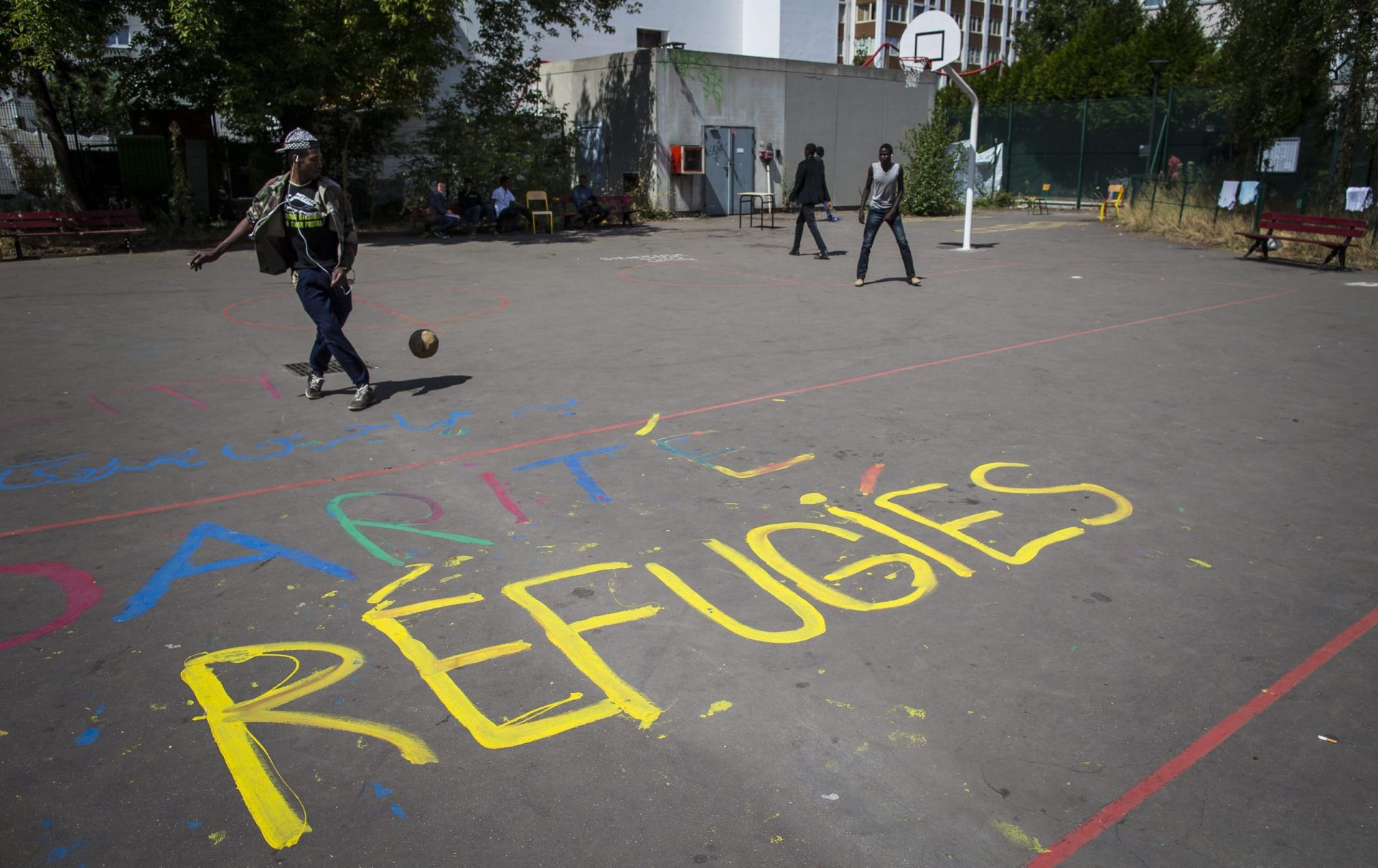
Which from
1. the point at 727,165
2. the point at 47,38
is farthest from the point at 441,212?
the point at 727,165

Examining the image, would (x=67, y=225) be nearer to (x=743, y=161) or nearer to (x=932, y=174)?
(x=743, y=161)

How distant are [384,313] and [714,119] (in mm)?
17616

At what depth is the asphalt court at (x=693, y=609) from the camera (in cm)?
290

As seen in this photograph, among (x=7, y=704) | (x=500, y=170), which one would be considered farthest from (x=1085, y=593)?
(x=500, y=170)

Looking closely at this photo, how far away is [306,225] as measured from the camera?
22.9 feet

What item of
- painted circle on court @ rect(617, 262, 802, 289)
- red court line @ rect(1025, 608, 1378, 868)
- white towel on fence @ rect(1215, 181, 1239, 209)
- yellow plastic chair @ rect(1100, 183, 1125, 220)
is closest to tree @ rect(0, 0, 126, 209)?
painted circle on court @ rect(617, 262, 802, 289)

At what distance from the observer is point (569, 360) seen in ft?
28.8

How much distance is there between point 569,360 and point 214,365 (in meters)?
3.18

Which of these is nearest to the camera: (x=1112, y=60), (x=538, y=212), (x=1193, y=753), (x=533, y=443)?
(x=1193, y=753)

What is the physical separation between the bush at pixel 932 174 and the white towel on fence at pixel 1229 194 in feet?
29.9

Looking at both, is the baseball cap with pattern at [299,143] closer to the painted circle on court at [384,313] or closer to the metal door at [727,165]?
the painted circle on court at [384,313]

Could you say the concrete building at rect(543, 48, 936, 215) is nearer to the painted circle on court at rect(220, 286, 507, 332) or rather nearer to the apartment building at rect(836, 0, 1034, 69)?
the painted circle on court at rect(220, 286, 507, 332)

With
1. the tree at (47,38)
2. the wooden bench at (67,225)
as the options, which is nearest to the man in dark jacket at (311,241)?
the tree at (47,38)

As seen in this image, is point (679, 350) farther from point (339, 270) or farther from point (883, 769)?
point (883, 769)
